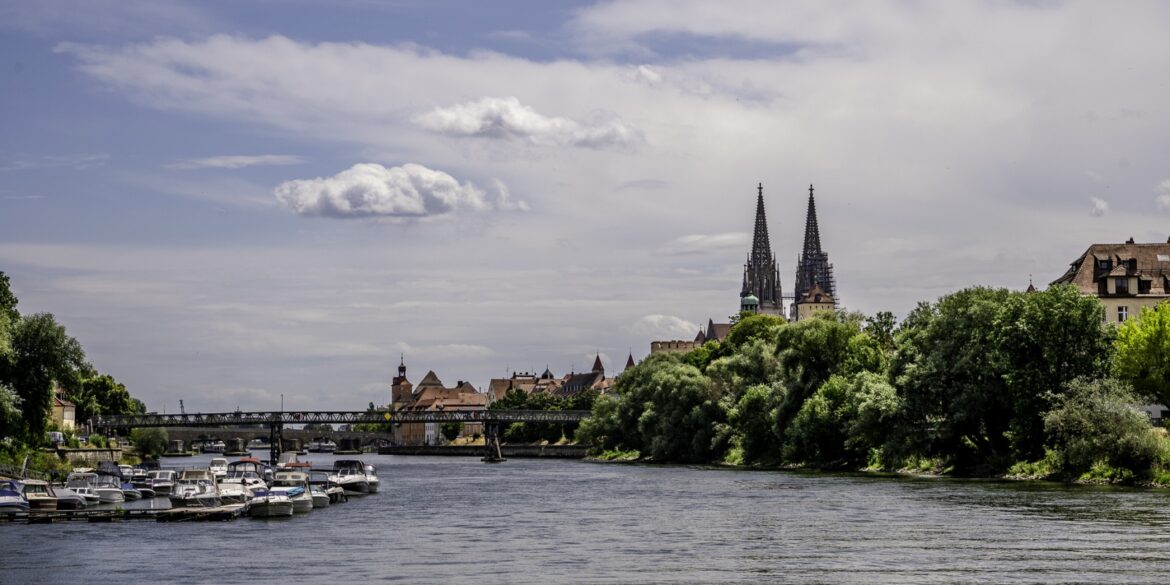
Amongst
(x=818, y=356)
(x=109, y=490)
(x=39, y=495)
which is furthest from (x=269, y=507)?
(x=818, y=356)

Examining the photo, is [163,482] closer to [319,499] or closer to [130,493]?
[130,493]

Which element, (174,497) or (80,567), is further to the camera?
(174,497)

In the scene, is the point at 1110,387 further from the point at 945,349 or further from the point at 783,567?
the point at 783,567

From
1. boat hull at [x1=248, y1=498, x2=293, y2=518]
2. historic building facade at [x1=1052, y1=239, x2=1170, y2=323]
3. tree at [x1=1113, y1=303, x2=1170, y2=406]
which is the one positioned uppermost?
historic building facade at [x1=1052, y1=239, x2=1170, y2=323]

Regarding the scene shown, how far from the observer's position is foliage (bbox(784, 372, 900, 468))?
323 ft

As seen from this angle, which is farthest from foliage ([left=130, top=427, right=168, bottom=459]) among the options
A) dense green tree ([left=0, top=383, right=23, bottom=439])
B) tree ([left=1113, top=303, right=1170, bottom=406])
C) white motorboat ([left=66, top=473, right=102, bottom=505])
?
tree ([left=1113, top=303, right=1170, bottom=406])

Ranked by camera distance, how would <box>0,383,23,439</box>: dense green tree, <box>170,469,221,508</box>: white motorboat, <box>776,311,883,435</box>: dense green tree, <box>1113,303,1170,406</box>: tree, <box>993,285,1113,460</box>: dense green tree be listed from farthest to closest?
<box>776,311,883,435</box>: dense green tree
<box>993,285,1113,460</box>: dense green tree
<box>1113,303,1170,406</box>: tree
<box>0,383,23,439</box>: dense green tree
<box>170,469,221,508</box>: white motorboat

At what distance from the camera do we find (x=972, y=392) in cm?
9162

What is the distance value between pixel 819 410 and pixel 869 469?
6699 millimetres

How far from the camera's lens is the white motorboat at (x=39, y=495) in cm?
7169

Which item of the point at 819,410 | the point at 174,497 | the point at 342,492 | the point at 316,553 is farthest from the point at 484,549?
the point at 819,410

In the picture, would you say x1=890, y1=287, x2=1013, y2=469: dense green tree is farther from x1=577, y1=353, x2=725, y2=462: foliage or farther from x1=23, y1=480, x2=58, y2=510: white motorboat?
x1=23, y1=480, x2=58, y2=510: white motorboat

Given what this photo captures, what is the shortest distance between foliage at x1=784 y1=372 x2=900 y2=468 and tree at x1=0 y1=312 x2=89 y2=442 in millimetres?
52808

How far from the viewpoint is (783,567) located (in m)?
46.0
